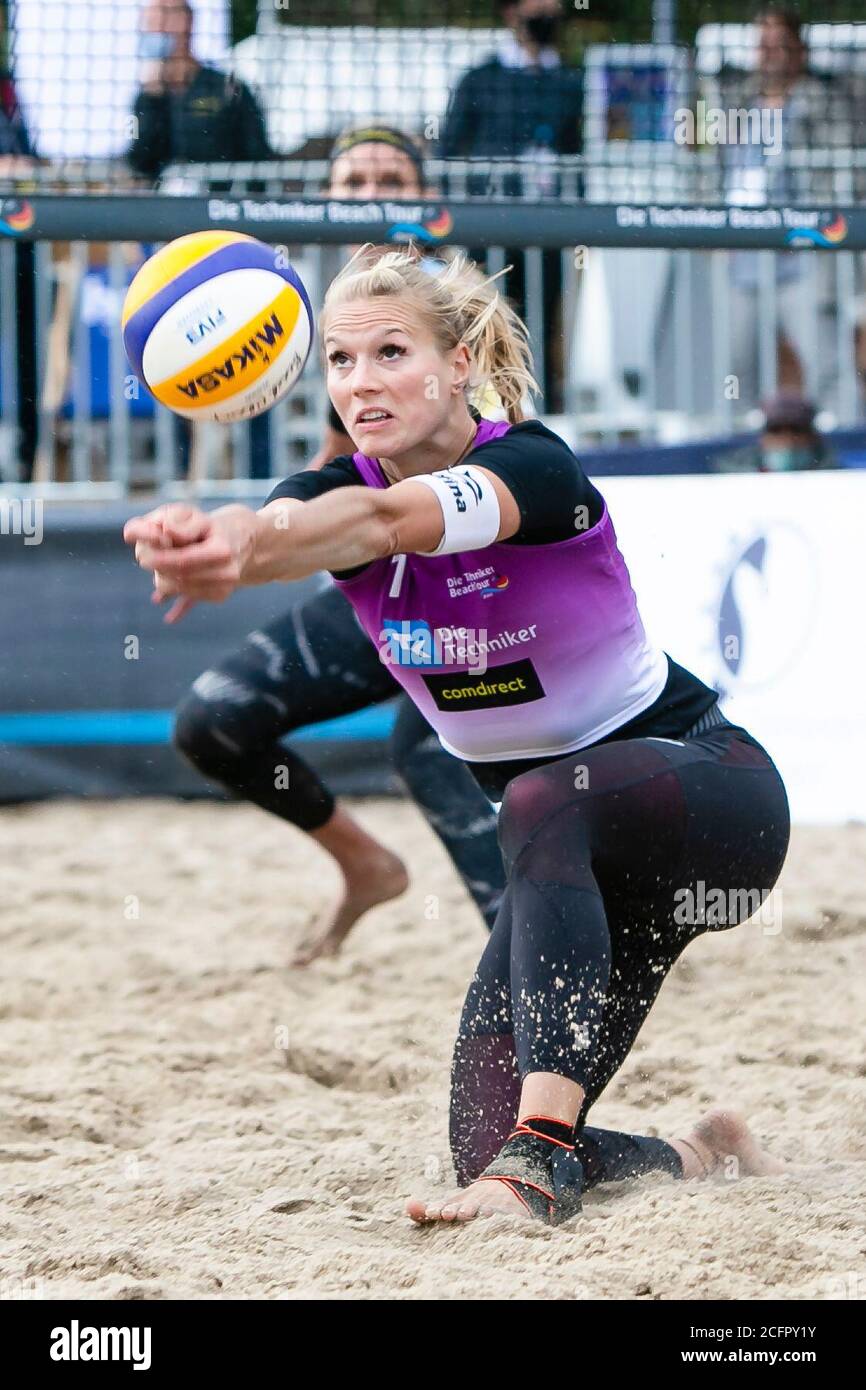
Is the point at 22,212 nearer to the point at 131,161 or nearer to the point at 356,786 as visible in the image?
the point at 131,161

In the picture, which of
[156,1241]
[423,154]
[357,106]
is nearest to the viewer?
[156,1241]

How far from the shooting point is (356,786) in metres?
6.42

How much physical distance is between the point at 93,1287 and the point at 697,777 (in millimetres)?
1125

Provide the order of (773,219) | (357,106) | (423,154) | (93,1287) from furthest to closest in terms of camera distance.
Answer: (357,106)
(423,154)
(773,219)
(93,1287)

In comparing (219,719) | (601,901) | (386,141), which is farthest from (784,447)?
(601,901)

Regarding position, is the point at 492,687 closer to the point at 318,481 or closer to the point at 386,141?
the point at 318,481

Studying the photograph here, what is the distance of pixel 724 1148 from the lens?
2.72m

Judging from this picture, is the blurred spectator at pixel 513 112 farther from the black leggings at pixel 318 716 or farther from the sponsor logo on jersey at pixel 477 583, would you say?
the sponsor logo on jersey at pixel 477 583

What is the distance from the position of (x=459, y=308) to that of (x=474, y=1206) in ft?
4.50

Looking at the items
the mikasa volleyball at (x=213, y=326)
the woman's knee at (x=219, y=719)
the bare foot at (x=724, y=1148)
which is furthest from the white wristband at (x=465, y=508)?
the woman's knee at (x=219, y=719)

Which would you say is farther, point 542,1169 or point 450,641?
point 450,641

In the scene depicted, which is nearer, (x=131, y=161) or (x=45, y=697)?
(x=131, y=161)

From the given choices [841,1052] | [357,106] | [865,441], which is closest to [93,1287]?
[841,1052]

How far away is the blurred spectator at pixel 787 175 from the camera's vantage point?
17.7ft
